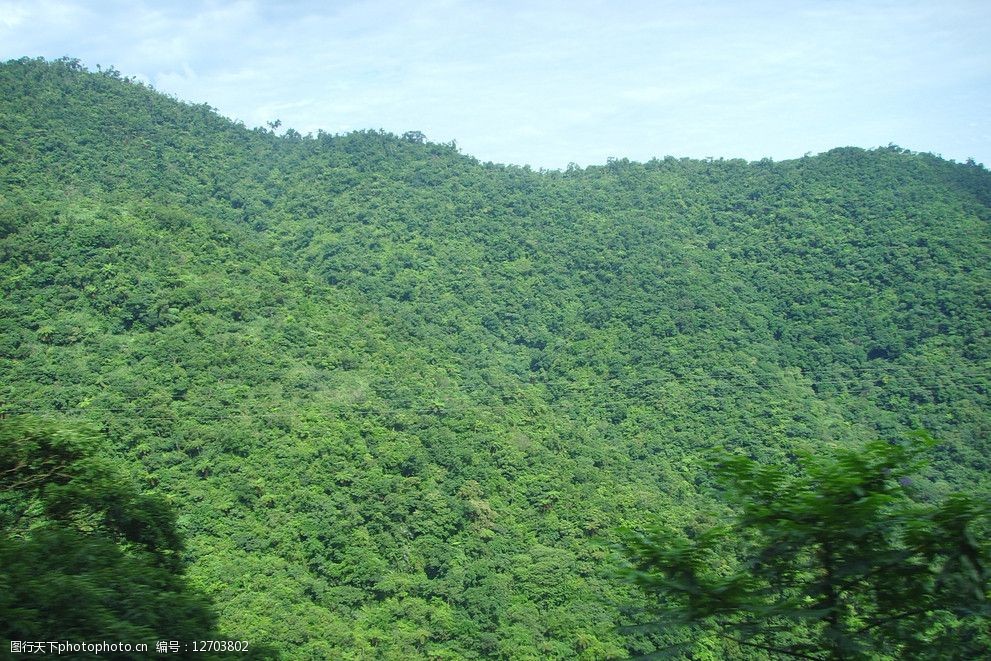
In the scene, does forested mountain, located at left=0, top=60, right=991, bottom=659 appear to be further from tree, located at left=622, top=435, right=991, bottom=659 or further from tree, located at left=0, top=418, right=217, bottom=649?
tree, located at left=0, top=418, right=217, bottom=649

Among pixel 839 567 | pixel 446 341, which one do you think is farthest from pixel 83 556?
pixel 446 341

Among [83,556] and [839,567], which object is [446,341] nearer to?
[83,556]

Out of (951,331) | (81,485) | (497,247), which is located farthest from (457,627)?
(497,247)

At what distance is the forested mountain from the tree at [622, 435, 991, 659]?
1.26 feet

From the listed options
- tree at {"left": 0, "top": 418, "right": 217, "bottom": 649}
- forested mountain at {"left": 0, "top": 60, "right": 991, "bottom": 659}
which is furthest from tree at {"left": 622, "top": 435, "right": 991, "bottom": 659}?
tree at {"left": 0, "top": 418, "right": 217, "bottom": 649}

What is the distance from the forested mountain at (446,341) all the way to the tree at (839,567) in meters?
0.38

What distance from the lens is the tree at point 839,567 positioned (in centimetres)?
401

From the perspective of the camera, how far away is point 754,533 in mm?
4707

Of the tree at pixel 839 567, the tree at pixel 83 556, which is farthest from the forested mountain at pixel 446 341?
the tree at pixel 83 556

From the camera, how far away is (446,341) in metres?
37.4

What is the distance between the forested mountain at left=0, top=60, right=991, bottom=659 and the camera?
19.3 m

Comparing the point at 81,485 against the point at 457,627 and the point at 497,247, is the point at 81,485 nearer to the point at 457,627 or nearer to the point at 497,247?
the point at 457,627

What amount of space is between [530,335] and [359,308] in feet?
35.3

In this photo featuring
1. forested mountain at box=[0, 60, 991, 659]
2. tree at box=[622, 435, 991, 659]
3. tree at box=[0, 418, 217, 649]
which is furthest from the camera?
forested mountain at box=[0, 60, 991, 659]
